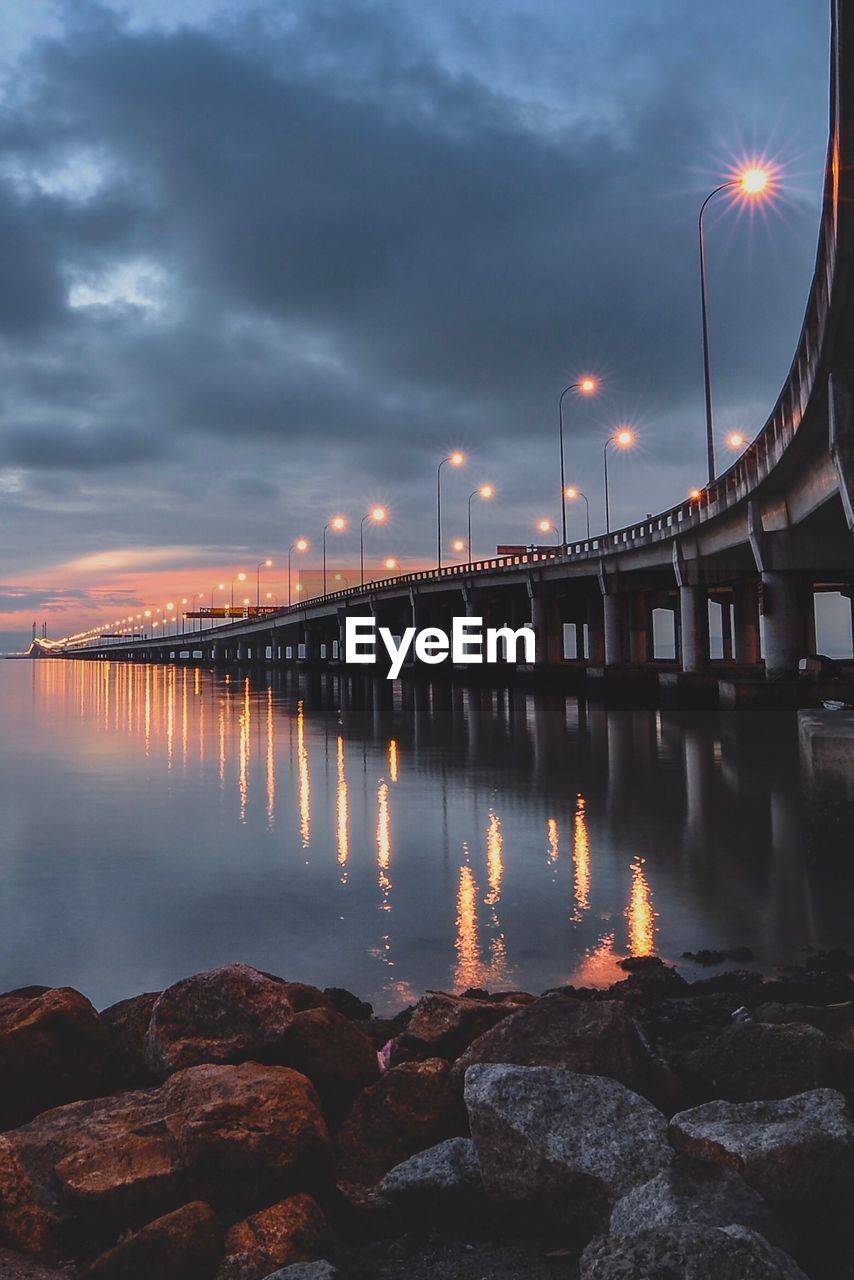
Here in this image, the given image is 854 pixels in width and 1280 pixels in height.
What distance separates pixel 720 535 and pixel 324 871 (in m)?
38.0

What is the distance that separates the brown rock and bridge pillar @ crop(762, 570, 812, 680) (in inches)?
1391

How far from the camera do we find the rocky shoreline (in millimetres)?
5066

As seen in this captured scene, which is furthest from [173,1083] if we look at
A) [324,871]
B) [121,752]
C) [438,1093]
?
[121,752]

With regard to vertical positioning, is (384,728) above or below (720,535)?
below

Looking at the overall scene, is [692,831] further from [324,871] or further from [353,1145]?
[353,1145]

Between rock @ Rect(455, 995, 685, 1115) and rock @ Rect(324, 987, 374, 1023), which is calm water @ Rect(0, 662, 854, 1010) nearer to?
rock @ Rect(324, 987, 374, 1023)

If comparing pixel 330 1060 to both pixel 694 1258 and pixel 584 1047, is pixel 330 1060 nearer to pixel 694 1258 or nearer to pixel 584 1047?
pixel 584 1047

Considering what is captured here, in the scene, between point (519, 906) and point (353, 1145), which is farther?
point (519, 906)

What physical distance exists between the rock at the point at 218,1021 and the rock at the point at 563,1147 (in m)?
2.03

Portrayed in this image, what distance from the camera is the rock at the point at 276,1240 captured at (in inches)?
201

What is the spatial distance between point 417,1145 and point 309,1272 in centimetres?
180

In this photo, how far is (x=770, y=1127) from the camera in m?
5.44

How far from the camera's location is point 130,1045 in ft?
26.0

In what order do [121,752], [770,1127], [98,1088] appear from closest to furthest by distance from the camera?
[770,1127] < [98,1088] < [121,752]
